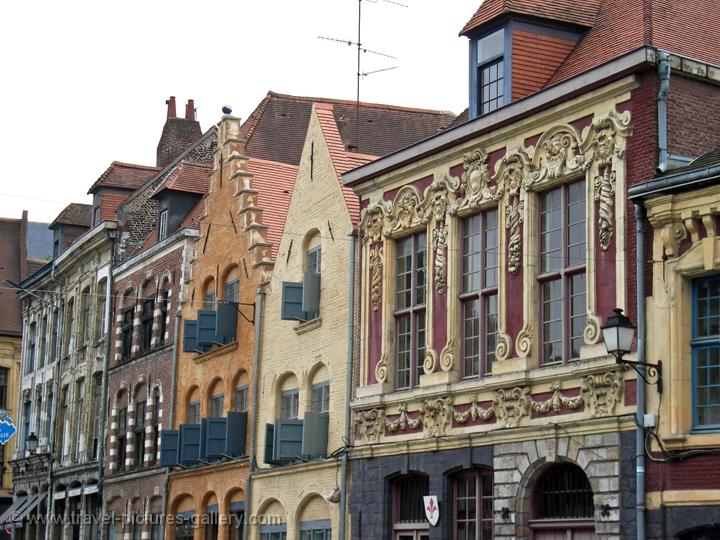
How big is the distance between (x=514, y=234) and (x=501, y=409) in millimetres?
2839

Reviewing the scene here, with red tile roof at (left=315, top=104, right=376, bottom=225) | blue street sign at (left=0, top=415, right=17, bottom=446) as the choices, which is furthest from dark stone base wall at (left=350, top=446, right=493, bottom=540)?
blue street sign at (left=0, top=415, right=17, bottom=446)

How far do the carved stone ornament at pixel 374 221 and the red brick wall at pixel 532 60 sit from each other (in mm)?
3996

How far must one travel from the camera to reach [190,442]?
3669 centimetres

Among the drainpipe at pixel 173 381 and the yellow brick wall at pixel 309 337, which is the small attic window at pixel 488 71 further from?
the drainpipe at pixel 173 381

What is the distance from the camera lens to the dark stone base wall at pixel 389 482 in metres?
25.5

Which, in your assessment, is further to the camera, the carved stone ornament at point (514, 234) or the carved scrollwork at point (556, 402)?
the carved stone ornament at point (514, 234)

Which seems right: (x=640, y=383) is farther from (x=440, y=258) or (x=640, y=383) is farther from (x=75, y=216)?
(x=75, y=216)

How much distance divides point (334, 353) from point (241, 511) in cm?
606

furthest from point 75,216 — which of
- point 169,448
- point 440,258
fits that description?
point 440,258

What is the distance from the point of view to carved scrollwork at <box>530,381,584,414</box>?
22.7 meters

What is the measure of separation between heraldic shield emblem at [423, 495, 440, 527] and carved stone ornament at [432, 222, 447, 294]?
11.8ft

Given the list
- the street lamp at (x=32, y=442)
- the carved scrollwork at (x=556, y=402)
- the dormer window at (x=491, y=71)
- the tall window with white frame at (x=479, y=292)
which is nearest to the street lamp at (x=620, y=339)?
the carved scrollwork at (x=556, y=402)

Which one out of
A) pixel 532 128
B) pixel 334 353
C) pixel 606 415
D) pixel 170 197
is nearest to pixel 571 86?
pixel 532 128

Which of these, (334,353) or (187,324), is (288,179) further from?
(334,353)
